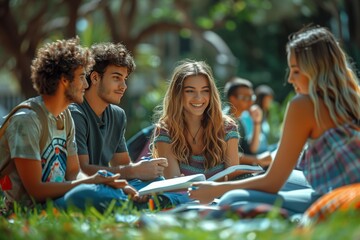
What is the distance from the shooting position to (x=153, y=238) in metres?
3.31

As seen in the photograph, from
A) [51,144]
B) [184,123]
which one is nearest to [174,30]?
[184,123]

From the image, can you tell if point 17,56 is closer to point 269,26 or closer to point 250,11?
point 250,11

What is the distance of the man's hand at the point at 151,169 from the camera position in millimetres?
5863

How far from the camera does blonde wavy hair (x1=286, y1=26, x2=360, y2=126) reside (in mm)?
4500

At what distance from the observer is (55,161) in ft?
17.8

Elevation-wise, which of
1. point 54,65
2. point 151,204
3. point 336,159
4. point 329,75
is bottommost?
point 151,204

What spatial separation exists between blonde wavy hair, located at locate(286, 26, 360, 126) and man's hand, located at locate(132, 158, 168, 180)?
5.28 ft

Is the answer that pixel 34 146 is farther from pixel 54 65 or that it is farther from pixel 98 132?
pixel 98 132

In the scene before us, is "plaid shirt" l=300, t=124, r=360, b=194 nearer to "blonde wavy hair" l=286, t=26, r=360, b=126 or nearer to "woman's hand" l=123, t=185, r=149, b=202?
"blonde wavy hair" l=286, t=26, r=360, b=126

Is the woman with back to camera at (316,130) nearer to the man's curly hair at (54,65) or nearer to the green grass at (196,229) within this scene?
the green grass at (196,229)

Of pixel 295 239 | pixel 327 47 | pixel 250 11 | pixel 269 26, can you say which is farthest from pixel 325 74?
pixel 269 26

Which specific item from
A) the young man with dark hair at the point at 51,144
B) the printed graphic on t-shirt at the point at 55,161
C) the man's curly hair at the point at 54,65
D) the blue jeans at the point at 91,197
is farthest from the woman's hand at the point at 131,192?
the man's curly hair at the point at 54,65

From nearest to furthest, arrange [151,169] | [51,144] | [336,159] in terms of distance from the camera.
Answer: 1. [336,159]
2. [51,144]
3. [151,169]

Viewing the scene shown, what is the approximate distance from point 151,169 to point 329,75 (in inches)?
69.9
